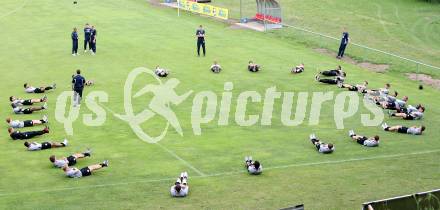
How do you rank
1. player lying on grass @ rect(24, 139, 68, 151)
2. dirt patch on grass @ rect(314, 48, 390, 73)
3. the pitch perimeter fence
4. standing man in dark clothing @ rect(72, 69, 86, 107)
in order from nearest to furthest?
player lying on grass @ rect(24, 139, 68, 151), standing man in dark clothing @ rect(72, 69, 86, 107), the pitch perimeter fence, dirt patch on grass @ rect(314, 48, 390, 73)

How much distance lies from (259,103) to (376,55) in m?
17.0

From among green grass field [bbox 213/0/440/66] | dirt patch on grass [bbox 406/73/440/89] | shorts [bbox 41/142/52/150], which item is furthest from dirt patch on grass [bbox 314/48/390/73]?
shorts [bbox 41/142/52/150]

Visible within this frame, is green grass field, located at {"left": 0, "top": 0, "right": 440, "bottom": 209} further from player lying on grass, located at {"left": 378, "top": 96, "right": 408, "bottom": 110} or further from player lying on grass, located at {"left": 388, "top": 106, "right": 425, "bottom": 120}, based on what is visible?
player lying on grass, located at {"left": 378, "top": 96, "right": 408, "bottom": 110}

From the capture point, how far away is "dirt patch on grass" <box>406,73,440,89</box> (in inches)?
1812

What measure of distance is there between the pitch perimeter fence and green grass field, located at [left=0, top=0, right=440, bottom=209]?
1.63 metres

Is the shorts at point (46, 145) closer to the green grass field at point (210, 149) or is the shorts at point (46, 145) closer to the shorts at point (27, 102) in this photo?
the green grass field at point (210, 149)

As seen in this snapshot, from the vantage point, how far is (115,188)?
26.8m

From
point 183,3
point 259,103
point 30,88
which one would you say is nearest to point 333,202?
point 259,103

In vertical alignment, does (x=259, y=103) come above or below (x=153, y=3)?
below

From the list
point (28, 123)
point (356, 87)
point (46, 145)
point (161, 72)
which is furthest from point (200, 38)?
point (46, 145)

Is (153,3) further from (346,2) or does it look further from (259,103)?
(259,103)

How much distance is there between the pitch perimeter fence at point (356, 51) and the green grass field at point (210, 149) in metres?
1.63

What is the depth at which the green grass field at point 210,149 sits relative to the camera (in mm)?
26047

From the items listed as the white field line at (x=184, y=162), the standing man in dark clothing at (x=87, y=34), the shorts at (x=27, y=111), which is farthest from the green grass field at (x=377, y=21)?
the shorts at (x=27, y=111)
